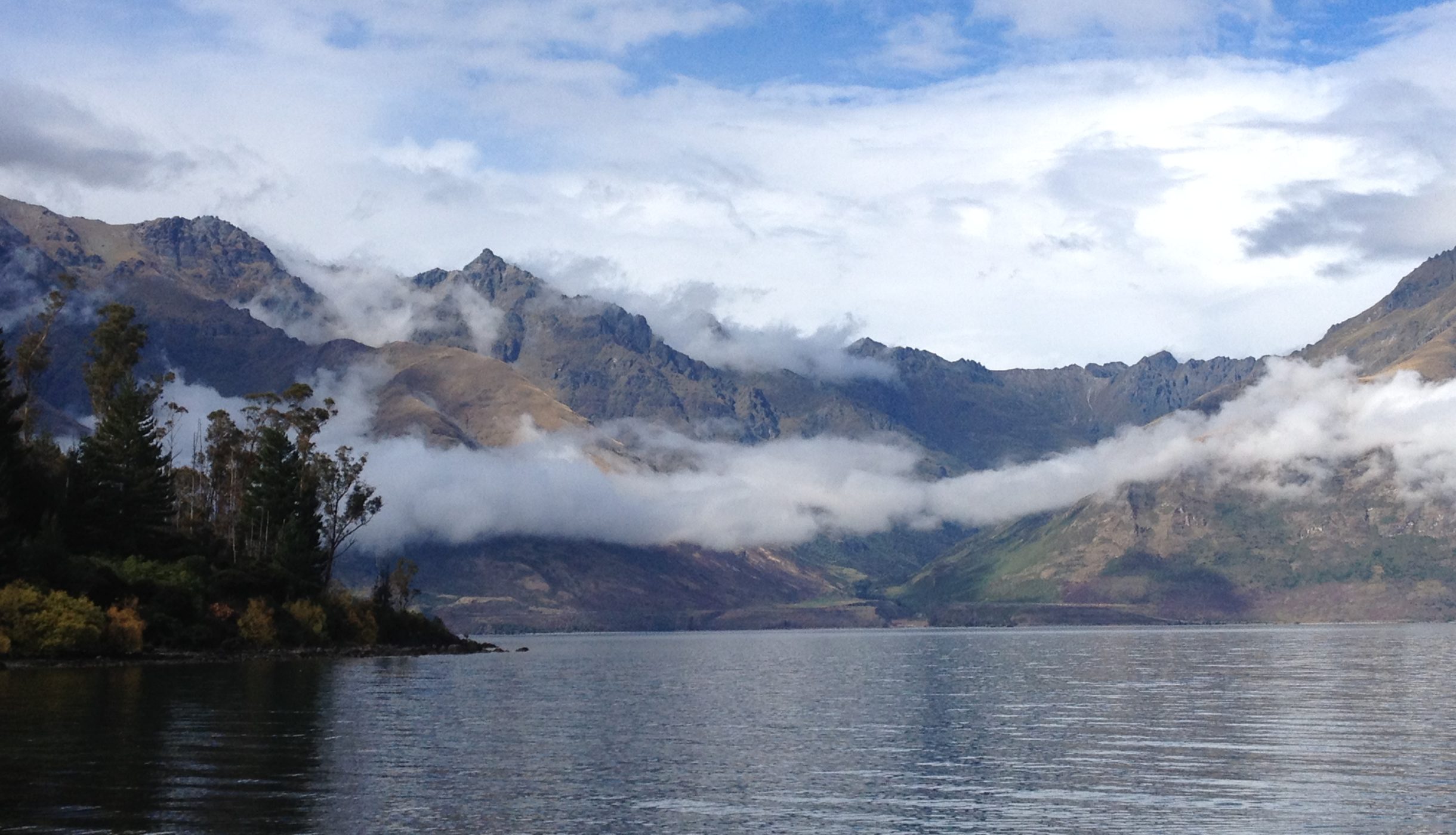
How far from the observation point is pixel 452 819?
6531cm

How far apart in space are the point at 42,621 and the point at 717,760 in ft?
374

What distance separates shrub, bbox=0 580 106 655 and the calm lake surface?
19.8 metres

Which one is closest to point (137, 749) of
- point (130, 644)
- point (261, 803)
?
point (261, 803)

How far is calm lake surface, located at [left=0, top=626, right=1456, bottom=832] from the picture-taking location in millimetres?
65500

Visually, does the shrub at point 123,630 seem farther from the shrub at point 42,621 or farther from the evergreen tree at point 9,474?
the evergreen tree at point 9,474

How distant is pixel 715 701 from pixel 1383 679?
81.9 meters

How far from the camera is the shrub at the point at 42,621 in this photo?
550 ft

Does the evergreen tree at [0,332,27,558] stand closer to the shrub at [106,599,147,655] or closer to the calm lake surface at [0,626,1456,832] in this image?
the shrub at [106,599,147,655]

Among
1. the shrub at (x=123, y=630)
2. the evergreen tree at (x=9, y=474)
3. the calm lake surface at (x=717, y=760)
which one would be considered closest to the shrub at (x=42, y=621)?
the shrub at (x=123, y=630)

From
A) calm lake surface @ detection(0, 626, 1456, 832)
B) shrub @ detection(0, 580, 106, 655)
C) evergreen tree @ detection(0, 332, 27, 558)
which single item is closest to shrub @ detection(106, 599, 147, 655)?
shrub @ detection(0, 580, 106, 655)

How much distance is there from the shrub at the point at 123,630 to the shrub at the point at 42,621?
243 inches

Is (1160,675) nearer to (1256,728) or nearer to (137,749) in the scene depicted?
(1256,728)

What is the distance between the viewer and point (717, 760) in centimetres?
8900

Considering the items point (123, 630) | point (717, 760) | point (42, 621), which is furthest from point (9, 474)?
point (717, 760)
